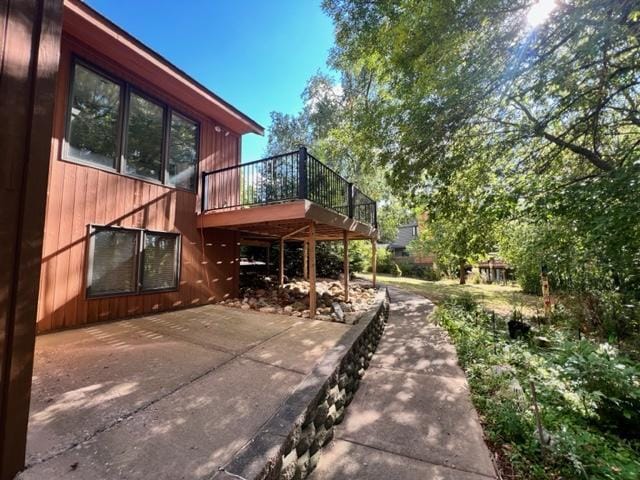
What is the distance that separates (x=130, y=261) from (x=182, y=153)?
246 centimetres

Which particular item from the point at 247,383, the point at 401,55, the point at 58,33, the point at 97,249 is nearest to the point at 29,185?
the point at 58,33

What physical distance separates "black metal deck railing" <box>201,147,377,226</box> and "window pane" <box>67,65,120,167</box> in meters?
1.83

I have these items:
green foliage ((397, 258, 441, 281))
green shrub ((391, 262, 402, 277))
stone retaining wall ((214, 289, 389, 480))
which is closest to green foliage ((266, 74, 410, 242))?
green shrub ((391, 262, 402, 277))

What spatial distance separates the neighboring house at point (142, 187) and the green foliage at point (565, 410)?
3.66 metres

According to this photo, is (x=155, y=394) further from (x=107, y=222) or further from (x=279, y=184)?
(x=279, y=184)

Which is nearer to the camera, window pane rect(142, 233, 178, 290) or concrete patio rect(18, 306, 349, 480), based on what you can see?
concrete patio rect(18, 306, 349, 480)

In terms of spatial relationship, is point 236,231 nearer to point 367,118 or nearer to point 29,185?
point 367,118

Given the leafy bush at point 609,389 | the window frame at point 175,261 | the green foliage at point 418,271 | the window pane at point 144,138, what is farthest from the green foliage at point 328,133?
the leafy bush at point 609,389

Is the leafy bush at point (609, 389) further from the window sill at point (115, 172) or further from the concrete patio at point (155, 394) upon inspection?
the window sill at point (115, 172)

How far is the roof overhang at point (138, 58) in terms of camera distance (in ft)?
13.6

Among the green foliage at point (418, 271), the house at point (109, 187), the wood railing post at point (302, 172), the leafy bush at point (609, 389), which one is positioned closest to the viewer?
the house at point (109, 187)

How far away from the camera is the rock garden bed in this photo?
5.79 metres

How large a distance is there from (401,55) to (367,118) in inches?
72.5

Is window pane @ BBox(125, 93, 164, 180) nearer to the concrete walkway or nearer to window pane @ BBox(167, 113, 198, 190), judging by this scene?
window pane @ BBox(167, 113, 198, 190)
